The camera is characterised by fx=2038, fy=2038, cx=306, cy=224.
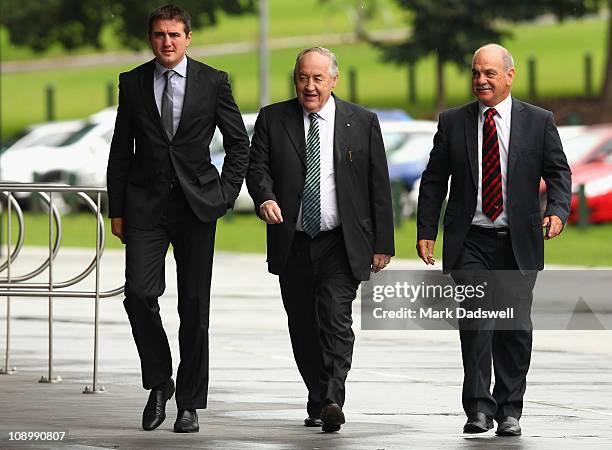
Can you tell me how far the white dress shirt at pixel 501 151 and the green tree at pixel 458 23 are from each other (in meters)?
32.3

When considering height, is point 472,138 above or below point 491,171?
above

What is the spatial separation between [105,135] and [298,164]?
2347 cm

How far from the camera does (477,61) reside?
9602mm

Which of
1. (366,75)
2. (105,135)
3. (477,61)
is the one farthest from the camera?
(366,75)

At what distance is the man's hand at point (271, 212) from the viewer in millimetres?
9664

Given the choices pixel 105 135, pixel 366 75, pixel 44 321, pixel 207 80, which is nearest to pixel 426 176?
pixel 207 80

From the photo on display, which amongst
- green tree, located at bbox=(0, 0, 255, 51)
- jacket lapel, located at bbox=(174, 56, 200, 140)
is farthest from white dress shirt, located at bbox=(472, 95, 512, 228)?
green tree, located at bbox=(0, 0, 255, 51)

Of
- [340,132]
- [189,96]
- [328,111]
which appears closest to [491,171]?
[340,132]

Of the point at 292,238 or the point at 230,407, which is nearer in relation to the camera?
the point at 292,238

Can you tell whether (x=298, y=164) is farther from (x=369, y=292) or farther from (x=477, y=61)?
(x=369, y=292)

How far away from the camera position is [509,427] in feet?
31.6

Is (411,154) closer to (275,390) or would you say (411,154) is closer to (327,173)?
(275,390)

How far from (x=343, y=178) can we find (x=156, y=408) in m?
1.43

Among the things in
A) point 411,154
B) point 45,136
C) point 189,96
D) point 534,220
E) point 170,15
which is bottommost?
point 45,136
